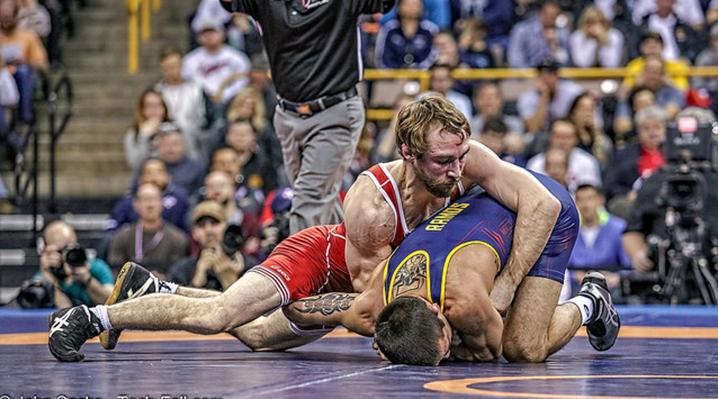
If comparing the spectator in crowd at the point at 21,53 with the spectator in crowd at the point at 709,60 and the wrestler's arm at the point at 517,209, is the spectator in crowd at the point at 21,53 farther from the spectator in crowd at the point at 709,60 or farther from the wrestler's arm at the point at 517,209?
the wrestler's arm at the point at 517,209

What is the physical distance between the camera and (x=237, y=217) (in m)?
9.64

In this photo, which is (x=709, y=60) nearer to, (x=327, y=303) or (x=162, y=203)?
(x=162, y=203)

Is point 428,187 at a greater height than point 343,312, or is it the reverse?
point 428,187

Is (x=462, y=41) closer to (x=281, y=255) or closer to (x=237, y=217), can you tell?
(x=237, y=217)

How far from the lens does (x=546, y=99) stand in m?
11.0

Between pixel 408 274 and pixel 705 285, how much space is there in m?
4.15

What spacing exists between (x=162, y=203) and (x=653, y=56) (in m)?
3.95

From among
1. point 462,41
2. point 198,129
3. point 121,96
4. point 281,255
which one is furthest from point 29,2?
point 281,255

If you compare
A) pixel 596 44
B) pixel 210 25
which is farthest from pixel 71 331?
pixel 596 44

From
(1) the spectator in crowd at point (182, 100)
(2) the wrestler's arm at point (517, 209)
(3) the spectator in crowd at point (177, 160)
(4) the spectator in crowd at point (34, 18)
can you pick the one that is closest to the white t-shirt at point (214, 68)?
(1) the spectator in crowd at point (182, 100)

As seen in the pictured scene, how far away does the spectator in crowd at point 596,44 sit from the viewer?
11750 millimetres

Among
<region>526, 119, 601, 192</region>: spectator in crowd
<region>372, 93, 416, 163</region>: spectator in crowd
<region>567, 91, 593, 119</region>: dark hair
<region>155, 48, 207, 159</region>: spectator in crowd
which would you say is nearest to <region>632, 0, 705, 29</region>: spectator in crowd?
<region>567, 91, 593, 119</region>: dark hair

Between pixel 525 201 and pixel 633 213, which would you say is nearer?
→ pixel 525 201

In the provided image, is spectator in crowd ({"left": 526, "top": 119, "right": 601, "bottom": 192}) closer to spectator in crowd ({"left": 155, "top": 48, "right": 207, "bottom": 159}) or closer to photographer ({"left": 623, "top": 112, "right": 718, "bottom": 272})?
photographer ({"left": 623, "top": 112, "right": 718, "bottom": 272})
